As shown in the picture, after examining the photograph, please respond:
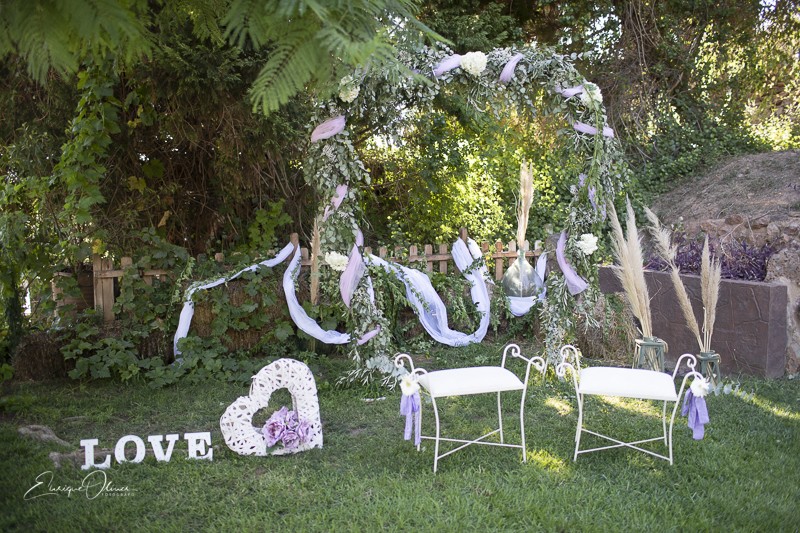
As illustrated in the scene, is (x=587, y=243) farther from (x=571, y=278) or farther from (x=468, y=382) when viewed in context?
(x=468, y=382)

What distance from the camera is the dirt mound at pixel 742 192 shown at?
7.37 metres

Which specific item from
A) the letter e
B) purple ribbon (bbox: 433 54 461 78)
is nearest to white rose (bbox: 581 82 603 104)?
purple ribbon (bbox: 433 54 461 78)

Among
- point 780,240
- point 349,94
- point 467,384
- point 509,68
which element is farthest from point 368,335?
point 780,240

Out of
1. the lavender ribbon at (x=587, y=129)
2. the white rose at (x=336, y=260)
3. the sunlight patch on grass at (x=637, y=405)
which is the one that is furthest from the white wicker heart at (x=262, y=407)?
the lavender ribbon at (x=587, y=129)

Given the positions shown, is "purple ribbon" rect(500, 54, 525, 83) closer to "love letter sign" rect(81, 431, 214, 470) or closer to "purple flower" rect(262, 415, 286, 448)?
"purple flower" rect(262, 415, 286, 448)

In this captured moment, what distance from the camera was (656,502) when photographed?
3.43m

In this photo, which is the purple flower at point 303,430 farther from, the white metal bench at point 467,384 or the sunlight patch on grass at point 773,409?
the sunlight patch on grass at point 773,409

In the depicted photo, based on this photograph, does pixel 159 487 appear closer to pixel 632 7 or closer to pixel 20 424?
pixel 20 424

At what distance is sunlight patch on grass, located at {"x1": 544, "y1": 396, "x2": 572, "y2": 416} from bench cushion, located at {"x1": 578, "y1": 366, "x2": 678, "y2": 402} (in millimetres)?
A: 937

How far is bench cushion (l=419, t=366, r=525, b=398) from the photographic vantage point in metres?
3.79

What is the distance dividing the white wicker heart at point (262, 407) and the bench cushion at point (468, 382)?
76 cm

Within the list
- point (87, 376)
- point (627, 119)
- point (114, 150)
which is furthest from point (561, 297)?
point (627, 119)

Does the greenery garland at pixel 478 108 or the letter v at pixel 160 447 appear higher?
the greenery garland at pixel 478 108

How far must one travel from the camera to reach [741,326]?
18.9ft
